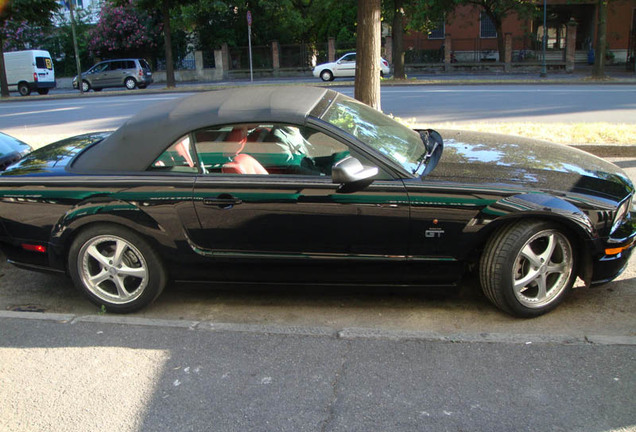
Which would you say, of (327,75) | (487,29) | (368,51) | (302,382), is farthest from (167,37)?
(302,382)

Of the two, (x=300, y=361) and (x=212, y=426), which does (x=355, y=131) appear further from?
(x=212, y=426)

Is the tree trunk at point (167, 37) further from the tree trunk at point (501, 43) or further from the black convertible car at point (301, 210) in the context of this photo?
the black convertible car at point (301, 210)

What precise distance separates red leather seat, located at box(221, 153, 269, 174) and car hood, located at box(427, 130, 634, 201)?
1.16m

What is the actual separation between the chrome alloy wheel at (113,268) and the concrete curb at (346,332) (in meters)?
0.18

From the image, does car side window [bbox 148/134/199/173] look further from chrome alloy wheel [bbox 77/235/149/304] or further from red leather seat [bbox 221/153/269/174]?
chrome alloy wheel [bbox 77/235/149/304]

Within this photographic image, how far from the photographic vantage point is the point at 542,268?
11.8 ft

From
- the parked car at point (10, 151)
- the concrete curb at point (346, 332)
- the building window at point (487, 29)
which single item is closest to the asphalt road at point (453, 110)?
the parked car at point (10, 151)

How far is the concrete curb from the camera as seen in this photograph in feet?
11.2

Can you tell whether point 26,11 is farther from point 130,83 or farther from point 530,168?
point 530,168

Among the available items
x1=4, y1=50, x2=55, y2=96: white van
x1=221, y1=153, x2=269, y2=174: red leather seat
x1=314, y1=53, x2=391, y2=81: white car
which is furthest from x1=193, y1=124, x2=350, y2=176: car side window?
x1=4, y1=50, x2=55, y2=96: white van

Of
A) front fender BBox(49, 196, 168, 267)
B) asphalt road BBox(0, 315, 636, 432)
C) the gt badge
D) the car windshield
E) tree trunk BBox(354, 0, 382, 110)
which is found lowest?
asphalt road BBox(0, 315, 636, 432)

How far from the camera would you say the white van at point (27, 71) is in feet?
106

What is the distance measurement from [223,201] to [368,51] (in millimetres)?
6218

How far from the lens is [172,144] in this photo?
12.9ft
